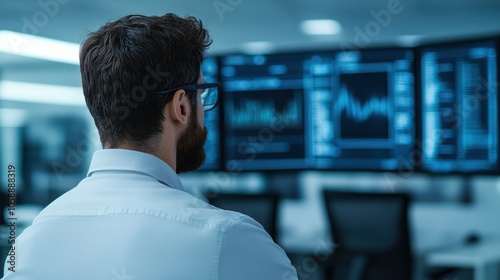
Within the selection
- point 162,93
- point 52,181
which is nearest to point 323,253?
point 52,181

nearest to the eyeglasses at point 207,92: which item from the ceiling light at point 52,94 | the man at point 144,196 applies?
the man at point 144,196

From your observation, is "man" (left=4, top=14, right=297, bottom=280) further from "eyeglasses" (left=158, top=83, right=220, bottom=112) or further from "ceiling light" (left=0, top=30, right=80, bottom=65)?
"ceiling light" (left=0, top=30, right=80, bottom=65)

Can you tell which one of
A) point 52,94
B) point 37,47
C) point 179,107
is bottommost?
point 179,107

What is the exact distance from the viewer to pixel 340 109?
3.37 meters

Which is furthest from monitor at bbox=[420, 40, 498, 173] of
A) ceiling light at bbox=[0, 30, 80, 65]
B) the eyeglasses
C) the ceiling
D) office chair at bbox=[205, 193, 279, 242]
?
ceiling light at bbox=[0, 30, 80, 65]

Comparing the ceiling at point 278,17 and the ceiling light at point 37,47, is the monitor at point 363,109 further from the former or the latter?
the ceiling light at point 37,47

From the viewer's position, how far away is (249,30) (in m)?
4.47

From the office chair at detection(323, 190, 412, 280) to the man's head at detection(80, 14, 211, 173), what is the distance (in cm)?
225

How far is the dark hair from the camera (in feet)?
2.79

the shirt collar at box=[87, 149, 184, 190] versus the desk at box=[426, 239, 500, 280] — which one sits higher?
the shirt collar at box=[87, 149, 184, 190]

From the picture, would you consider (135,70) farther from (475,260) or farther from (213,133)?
(213,133)

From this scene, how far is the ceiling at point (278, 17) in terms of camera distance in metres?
3.72


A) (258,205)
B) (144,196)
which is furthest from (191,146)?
(258,205)

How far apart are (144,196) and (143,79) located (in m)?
0.19
